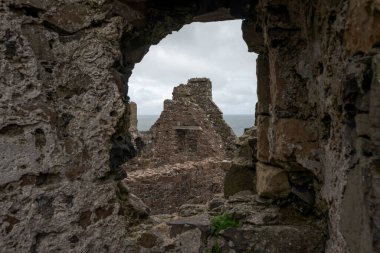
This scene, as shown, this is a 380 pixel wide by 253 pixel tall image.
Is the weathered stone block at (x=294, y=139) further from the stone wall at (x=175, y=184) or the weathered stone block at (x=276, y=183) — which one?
the stone wall at (x=175, y=184)

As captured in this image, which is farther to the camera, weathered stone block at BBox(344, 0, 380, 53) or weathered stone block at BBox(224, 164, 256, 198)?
weathered stone block at BBox(224, 164, 256, 198)

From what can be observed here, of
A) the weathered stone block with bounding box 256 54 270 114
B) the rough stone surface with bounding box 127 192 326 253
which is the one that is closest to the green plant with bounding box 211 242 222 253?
the rough stone surface with bounding box 127 192 326 253

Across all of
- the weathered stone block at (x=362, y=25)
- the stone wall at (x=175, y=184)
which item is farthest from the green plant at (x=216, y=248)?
the stone wall at (x=175, y=184)

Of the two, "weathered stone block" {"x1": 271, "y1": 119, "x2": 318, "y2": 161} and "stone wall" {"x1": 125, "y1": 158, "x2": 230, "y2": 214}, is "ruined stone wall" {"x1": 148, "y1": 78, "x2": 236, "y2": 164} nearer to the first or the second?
"stone wall" {"x1": 125, "y1": 158, "x2": 230, "y2": 214}

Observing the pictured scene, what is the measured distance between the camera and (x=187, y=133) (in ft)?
40.0

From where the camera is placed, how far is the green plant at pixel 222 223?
2719 mm

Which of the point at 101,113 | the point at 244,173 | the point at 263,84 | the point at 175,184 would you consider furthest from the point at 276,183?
the point at 175,184

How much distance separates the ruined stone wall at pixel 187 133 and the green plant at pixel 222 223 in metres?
8.82

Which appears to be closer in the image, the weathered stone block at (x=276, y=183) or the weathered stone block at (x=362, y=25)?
the weathered stone block at (x=362, y=25)

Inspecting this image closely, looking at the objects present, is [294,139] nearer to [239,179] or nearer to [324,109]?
[324,109]

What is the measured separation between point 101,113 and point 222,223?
3.70ft

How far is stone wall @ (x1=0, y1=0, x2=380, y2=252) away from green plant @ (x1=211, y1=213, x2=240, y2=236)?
50 cm

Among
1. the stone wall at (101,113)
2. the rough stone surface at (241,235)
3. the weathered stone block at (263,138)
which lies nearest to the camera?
the stone wall at (101,113)

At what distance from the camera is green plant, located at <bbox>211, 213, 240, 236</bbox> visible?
272 centimetres
